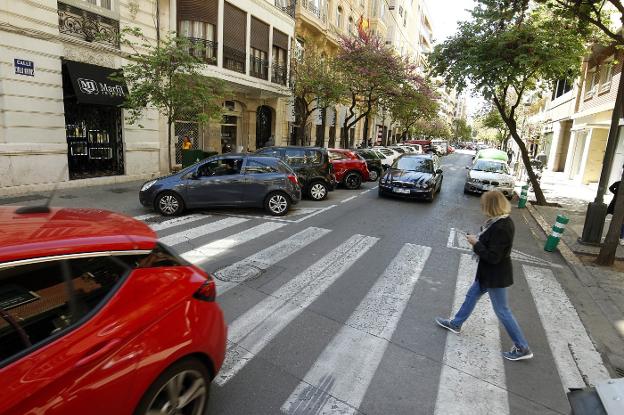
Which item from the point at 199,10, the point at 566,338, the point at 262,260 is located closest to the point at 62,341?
the point at 262,260

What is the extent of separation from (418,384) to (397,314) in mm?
1384

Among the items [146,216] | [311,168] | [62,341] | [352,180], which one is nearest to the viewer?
[62,341]

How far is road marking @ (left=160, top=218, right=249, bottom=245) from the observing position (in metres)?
7.58

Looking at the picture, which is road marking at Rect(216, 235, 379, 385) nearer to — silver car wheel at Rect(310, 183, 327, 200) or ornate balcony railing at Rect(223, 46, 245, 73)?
silver car wheel at Rect(310, 183, 327, 200)

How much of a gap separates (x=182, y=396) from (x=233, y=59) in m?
18.5

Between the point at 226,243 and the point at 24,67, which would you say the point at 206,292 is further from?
the point at 24,67

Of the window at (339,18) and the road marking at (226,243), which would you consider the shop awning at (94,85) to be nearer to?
the road marking at (226,243)

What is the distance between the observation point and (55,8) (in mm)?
11570

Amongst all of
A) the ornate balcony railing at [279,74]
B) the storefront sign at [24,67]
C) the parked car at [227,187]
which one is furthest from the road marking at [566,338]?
the ornate balcony railing at [279,74]

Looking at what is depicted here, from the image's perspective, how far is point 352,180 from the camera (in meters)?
15.9

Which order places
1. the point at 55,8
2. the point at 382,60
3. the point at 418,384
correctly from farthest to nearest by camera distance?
the point at 382,60
the point at 55,8
the point at 418,384

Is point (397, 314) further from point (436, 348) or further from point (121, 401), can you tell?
point (121, 401)

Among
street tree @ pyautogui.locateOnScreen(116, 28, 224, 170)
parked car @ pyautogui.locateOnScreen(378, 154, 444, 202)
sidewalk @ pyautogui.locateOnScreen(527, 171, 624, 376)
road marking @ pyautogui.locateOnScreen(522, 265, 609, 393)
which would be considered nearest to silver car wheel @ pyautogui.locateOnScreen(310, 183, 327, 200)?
parked car @ pyautogui.locateOnScreen(378, 154, 444, 202)

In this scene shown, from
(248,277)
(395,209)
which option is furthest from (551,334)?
(395,209)
